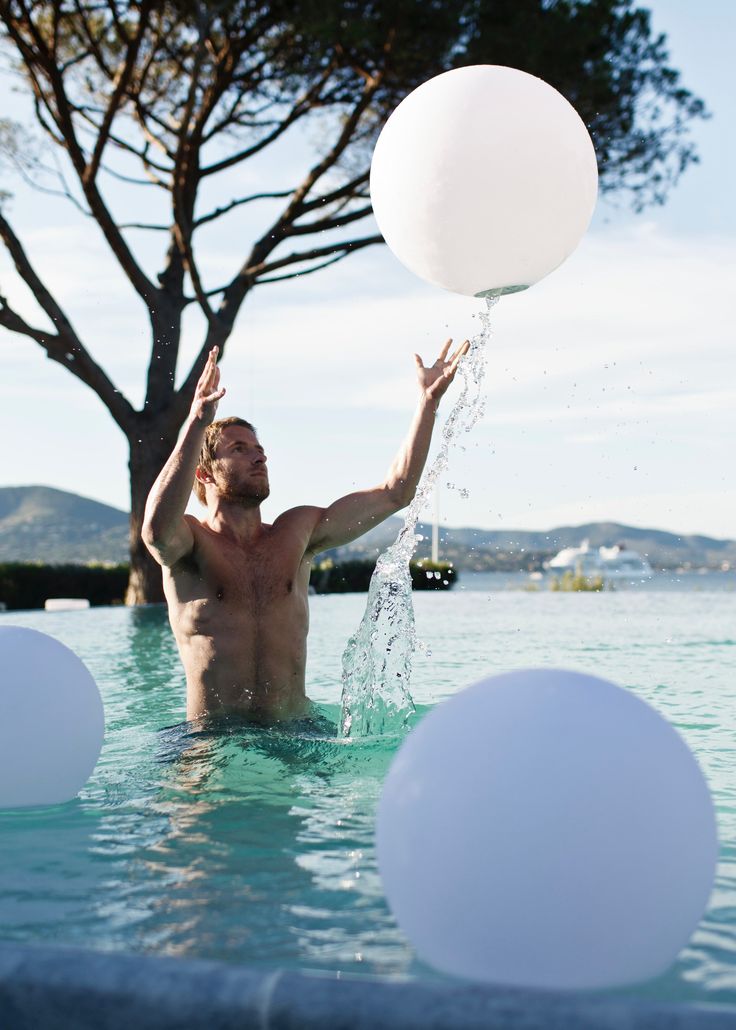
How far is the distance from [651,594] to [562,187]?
1442 cm

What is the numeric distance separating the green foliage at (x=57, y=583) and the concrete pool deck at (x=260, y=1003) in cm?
1634

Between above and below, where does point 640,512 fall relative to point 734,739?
above

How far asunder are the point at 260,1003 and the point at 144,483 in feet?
47.7

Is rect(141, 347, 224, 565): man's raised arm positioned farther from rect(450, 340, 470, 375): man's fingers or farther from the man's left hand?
rect(450, 340, 470, 375): man's fingers

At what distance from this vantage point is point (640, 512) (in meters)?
8.37

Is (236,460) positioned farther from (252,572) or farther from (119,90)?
(119,90)

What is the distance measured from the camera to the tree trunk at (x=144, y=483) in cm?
1588

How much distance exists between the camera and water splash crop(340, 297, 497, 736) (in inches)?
195

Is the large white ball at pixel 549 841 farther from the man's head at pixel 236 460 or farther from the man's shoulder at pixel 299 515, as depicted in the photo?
the man's shoulder at pixel 299 515

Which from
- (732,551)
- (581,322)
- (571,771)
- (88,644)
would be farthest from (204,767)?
(732,551)

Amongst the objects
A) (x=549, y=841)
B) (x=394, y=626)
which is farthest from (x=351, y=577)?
(x=549, y=841)

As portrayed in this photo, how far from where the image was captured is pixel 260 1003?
63.1 inches

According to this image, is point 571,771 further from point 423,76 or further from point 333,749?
point 423,76

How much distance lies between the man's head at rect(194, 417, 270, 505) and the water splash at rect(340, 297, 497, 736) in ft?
2.87
